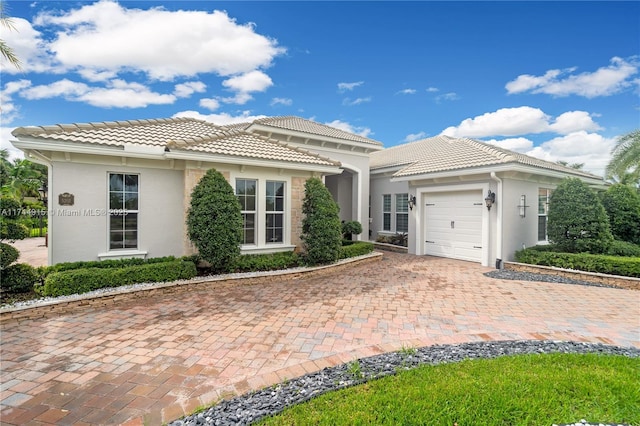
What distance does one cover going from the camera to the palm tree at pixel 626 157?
15.1m

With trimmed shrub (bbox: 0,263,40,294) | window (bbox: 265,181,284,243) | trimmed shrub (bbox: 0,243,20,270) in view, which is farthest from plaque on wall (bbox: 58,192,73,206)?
window (bbox: 265,181,284,243)

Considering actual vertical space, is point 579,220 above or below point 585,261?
above

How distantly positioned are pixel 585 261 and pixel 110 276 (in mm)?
12958

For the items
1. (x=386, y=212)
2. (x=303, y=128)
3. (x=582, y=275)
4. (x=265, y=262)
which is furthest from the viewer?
(x=386, y=212)

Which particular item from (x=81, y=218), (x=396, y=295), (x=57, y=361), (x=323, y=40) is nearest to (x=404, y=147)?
(x=323, y=40)

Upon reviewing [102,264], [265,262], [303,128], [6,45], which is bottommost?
[265,262]

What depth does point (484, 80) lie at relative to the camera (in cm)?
1354

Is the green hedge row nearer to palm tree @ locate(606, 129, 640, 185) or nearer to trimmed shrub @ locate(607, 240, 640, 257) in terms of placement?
trimmed shrub @ locate(607, 240, 640, 257)

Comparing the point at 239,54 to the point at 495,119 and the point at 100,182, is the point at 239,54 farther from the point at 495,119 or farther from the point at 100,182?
the point at 495,119

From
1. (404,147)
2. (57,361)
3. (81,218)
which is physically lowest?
(57,361)

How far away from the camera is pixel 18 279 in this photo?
655cm

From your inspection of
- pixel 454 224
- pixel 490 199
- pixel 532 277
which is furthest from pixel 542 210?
pixel 532 277

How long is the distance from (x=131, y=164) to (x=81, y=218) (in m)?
1.88

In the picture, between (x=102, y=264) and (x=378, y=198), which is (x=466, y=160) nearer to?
(x=378, y=198)
